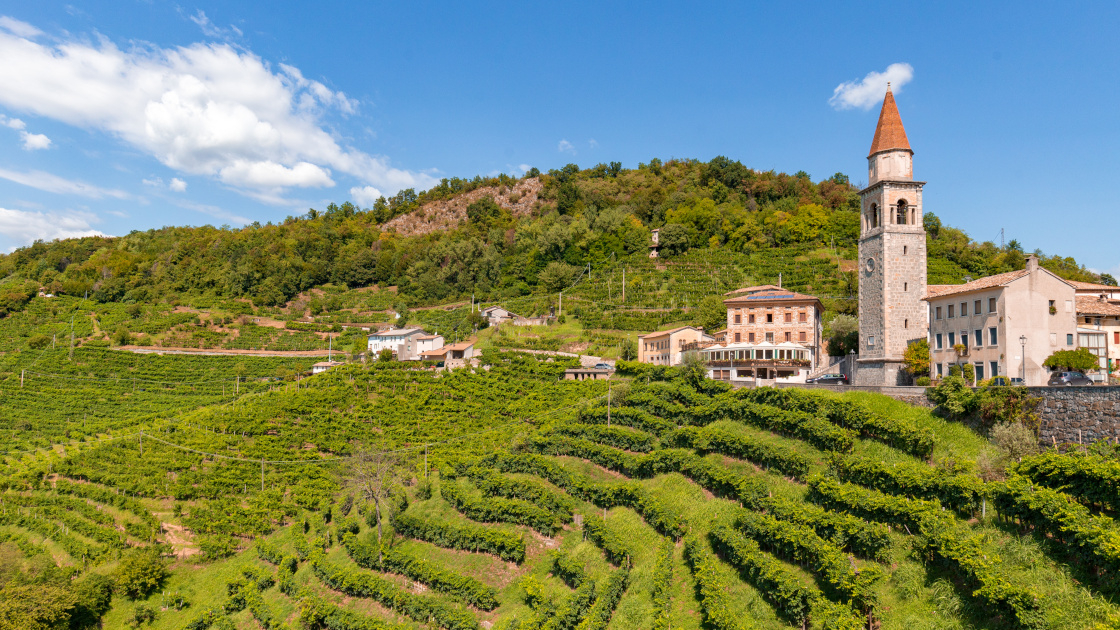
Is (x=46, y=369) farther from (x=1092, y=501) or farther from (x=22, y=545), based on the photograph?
(x=1092, y=501)

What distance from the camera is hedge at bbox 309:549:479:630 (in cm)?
2170

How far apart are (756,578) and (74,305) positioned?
3968 inches

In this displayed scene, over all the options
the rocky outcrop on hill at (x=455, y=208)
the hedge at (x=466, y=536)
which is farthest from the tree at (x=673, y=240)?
the hedge at (x=466, y=536)

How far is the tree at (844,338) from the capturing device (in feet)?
121

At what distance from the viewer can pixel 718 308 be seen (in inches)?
2373

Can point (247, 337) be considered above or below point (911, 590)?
above

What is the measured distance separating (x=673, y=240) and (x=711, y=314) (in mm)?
26271

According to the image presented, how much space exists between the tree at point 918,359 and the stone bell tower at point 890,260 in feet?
3.95

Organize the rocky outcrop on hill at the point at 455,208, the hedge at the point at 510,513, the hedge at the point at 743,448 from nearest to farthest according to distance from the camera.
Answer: the hedge at the point at 743,448, the hedge at the point at 510,513, the rocky outcrop on hill at the point at 455,208

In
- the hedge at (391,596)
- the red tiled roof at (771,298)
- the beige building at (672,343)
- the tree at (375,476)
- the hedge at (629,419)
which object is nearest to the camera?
the hedge at (391,596)

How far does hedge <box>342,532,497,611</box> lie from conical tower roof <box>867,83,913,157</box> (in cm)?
2825

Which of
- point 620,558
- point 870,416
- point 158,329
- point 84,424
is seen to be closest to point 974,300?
point 870,416

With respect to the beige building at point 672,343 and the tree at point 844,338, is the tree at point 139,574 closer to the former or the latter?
the beige building at point 672,343

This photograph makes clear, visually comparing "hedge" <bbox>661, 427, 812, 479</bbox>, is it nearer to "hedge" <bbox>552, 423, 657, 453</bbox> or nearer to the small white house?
"hedge" <bbox>552, 423, 657, 453</bbox>
